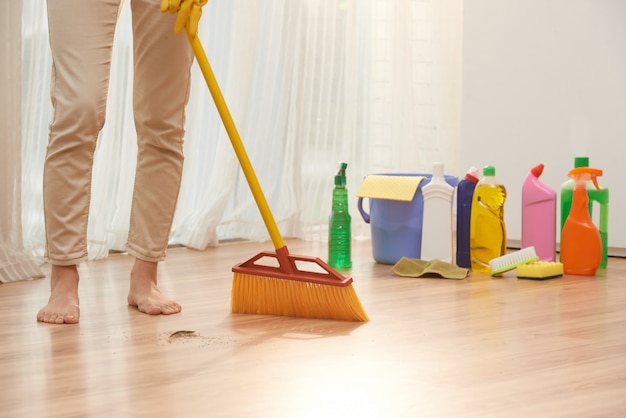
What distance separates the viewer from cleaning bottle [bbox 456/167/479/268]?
2428 mm

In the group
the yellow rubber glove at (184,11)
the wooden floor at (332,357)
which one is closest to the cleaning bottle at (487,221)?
→ the wooden floor at (332,357)

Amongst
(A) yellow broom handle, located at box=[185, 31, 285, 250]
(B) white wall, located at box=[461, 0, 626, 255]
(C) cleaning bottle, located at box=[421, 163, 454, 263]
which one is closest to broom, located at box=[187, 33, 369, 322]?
(A) yellow broom handle, located at box=[185, 31, 285, 250]

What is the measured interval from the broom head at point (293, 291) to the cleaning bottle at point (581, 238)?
83 cm

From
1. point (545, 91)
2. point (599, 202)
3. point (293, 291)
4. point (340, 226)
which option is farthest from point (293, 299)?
point (545, 91)

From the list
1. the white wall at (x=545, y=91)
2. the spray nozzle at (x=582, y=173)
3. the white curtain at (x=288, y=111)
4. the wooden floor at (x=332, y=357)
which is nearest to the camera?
the wooden floor at (x=332, y=357)

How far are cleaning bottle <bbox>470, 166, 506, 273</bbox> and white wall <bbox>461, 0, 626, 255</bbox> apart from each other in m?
0.45

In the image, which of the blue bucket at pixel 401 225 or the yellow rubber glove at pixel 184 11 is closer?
the yellow rubber glove at pixel 184 11

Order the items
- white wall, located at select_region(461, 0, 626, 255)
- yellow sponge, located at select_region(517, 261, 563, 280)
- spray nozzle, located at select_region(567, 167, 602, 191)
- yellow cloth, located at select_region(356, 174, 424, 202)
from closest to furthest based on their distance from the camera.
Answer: yellow sponge, located at select_region(517, 261, 563, 280), spray nozzle, located at select_region(567, 167, 602, 191), yellow cloth, located at select_region(356, 174, 424, 202), white wall, located at select_region(461, 0, 626, 255)

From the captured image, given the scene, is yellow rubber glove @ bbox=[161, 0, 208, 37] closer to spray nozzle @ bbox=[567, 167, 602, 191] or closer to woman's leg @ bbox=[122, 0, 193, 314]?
woman's leg @ bbox=[122, 0, 193, 314]

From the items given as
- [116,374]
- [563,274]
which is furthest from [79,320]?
[563,274]

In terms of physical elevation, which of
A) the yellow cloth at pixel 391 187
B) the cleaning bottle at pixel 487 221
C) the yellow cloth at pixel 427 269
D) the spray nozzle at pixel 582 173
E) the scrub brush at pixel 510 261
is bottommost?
the yellow cloth at pixel 427 269

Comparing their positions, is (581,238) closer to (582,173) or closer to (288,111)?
(582,173)

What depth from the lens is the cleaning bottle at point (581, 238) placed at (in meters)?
2.31

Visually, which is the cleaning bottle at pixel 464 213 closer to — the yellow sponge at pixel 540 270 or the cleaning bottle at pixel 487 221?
the cleaning bottle at pixel 487 221
